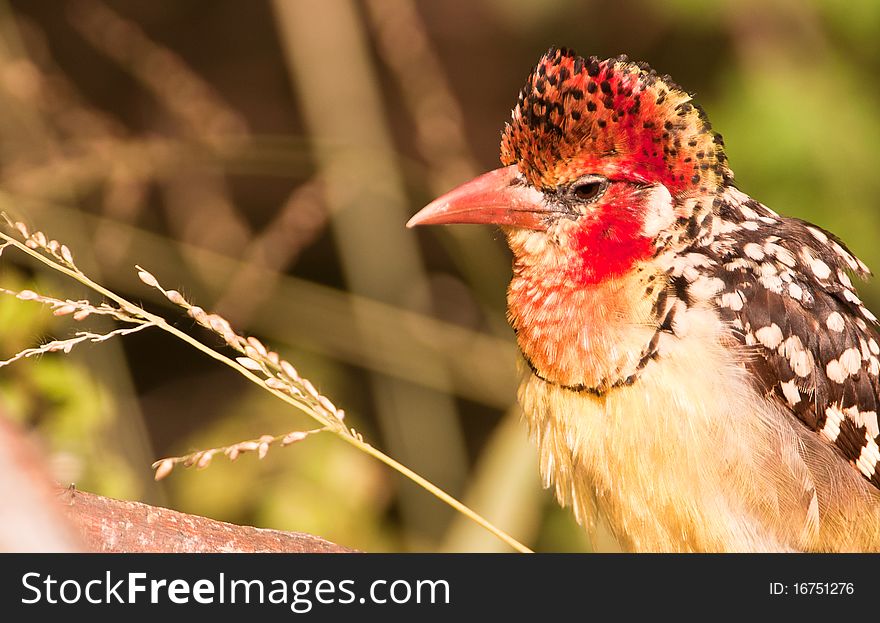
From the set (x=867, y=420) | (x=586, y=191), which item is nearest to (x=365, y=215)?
(x=586, y=191)

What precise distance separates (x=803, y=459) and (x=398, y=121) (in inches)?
131

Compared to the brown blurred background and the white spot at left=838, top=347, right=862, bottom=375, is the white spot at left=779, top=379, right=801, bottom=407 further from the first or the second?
the brown blurred background

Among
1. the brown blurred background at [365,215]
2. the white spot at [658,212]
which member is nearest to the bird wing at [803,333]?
the white spot at [658,212]

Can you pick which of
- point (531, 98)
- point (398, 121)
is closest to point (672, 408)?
point (531, 98)

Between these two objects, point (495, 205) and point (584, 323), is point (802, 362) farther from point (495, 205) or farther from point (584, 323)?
point (495, 205)

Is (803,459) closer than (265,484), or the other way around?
(803,459)

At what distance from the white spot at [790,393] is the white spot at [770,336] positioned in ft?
0.26

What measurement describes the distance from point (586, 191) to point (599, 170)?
5cm

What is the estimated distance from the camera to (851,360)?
85.7 inches

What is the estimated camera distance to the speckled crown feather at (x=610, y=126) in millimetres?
2146

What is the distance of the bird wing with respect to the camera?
2.11 m

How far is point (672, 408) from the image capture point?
1.97 meters

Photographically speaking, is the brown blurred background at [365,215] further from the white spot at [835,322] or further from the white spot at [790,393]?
the white spot at [835,322]

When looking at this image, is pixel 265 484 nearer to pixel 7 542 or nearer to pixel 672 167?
pixel 672 167
